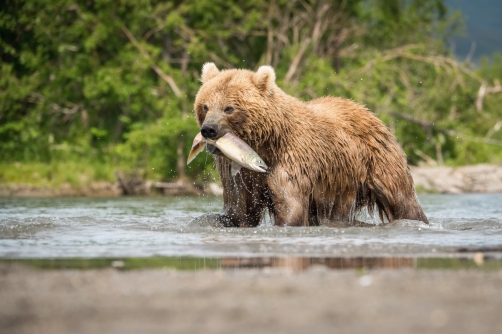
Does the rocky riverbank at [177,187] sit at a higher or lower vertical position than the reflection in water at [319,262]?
higher

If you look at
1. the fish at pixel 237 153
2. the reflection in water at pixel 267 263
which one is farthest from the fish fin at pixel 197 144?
the reflection in water at pixel 267 263

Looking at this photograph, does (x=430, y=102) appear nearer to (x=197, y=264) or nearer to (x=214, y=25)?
Answer: (x=214, y=25)

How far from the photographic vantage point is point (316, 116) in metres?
8.40

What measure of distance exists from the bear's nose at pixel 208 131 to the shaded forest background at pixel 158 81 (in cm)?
1080

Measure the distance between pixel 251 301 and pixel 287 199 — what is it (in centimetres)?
386

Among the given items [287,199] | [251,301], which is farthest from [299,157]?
[251,301]

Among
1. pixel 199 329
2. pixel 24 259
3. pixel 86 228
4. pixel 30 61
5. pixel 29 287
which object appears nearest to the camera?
pixel 199 329

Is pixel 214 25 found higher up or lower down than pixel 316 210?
higher up

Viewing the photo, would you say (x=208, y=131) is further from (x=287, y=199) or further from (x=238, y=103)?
(x=287, y=199)

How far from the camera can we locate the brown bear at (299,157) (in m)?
7.82

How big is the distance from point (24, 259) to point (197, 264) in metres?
1.24

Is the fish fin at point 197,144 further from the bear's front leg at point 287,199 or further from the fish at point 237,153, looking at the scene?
the bear's front leg at point 287,199

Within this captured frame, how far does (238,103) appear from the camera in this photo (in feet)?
25.6

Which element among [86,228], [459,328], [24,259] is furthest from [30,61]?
[459,328]
